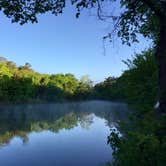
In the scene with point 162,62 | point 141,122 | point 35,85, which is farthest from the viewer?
point 35,85

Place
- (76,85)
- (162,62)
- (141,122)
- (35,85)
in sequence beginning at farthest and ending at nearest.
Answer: (76,85) → (35,85) → (162,62) → (141,122)

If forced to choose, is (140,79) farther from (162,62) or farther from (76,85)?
(76,85)

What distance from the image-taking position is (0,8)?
244 inches

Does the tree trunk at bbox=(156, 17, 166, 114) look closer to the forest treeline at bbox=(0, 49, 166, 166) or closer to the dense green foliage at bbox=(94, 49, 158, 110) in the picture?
the forest treeline at bbox=(0, 49, 166, 166)

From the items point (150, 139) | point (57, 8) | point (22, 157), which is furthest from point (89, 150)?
point (150, 139)

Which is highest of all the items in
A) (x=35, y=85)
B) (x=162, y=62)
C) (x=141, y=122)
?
(x=35, y=85)

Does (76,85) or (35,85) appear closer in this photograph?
(35,85)

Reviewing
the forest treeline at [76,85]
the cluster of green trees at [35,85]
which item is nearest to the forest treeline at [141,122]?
the forest treeline at [76,85]

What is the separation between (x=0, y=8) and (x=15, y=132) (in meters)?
17.4

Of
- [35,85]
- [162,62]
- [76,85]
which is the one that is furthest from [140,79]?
[76,85]

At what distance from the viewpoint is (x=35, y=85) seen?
83.1m

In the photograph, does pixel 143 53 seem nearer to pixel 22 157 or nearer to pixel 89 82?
pixel 22 157

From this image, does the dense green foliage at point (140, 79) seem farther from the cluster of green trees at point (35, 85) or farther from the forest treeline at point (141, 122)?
the cluster of green trees at point (35, 85)

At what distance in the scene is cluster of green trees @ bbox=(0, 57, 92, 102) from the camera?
6744 cm
